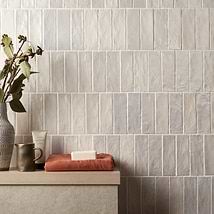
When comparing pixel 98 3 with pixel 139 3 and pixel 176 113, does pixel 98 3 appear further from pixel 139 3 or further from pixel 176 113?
pixel 176 113

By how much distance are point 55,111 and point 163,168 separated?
0.47 meters

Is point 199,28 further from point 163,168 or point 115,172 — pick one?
point 115,172

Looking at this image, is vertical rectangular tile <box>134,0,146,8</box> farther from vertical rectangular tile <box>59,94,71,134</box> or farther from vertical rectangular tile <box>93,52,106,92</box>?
vertical rectangular tile <box>59,94,71,134</box>

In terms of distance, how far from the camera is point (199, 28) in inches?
62.6

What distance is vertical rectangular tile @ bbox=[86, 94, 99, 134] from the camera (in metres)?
1.57

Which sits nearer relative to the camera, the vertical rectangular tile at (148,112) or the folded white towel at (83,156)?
the folded white towel at (83,156)

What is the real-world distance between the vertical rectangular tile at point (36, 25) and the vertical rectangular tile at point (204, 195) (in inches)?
32.5

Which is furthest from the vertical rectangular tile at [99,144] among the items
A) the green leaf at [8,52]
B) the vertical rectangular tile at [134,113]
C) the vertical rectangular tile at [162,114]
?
the green leaf at [8,52]

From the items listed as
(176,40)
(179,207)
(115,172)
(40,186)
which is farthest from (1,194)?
(176,40)

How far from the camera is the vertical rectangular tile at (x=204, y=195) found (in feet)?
5.19

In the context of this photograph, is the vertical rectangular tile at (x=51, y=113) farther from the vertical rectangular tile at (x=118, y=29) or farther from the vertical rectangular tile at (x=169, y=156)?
the vertical rectangular tile at (x=169, y=156)

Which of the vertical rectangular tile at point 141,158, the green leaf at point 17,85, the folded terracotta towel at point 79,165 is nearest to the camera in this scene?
the folded terracotta towel at point 79,165

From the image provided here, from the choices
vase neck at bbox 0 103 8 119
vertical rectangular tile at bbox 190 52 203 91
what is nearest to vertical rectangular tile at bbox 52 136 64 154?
vase neck at bbox 0 103 8 119

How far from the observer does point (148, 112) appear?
5.18ft
